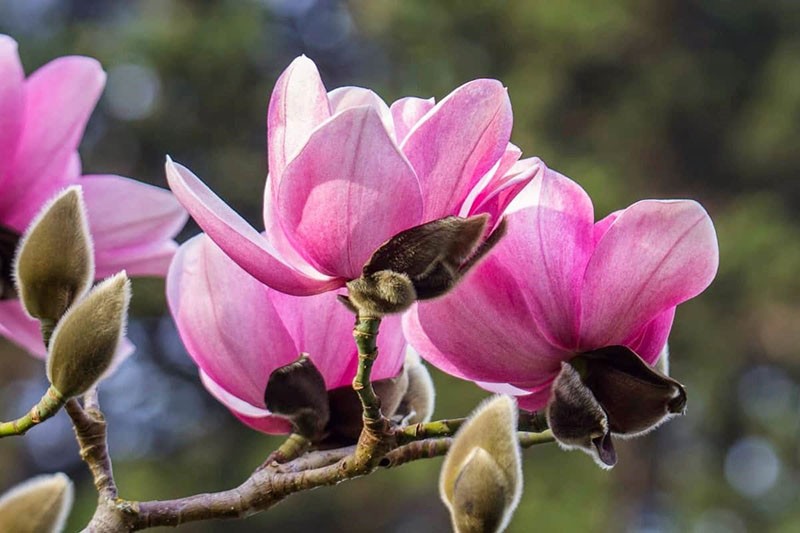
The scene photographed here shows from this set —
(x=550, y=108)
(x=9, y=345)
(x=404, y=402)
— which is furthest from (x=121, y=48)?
(x=404, y=402)

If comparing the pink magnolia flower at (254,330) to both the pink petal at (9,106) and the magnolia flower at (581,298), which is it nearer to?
the magnolia flower at (581,298)

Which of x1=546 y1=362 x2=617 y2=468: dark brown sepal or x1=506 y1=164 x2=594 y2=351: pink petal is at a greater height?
x1=506 y1=164 x2=594 y2=351: pink petal

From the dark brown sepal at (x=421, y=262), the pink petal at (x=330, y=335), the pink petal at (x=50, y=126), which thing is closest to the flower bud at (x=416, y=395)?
the pink petal at (x=330, y=335)

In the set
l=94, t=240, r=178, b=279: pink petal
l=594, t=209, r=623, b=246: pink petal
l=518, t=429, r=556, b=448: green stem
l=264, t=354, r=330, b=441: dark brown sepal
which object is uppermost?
l=594, t=209, r=623, b=246: pink petal

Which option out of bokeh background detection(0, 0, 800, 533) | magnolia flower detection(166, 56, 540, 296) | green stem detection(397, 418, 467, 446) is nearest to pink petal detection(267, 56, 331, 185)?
magnolia flower detection(166, 56, 540, 296)

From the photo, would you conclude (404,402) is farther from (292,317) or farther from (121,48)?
(121,48)

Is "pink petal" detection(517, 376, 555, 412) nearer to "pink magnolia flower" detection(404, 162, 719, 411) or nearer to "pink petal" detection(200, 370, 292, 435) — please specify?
"pink magnolia flower" detection(404, 162, 719, 411)
